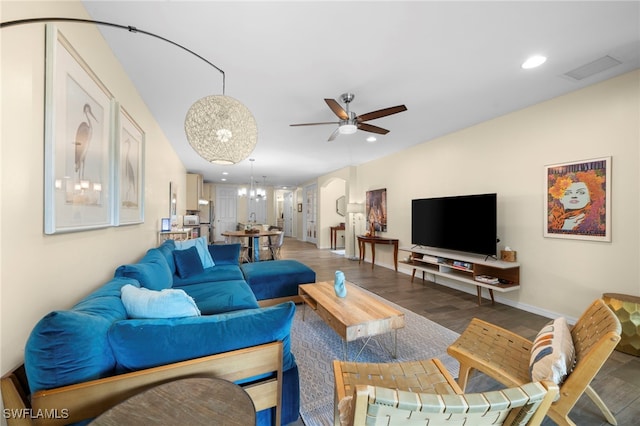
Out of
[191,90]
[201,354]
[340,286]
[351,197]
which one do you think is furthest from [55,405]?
[351,197]

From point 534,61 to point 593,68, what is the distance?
662 mm

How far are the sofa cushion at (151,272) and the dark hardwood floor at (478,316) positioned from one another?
260 centimetres

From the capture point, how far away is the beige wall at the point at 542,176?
244 cm

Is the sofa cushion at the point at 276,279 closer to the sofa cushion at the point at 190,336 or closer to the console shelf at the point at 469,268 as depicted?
the sofa cushion at the point at 190,336

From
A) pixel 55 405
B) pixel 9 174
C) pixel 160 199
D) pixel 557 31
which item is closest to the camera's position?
pixel 55 405

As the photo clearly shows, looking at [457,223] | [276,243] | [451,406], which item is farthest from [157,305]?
[276,243]

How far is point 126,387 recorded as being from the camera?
95 centimetres

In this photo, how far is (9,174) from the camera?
1.03 m

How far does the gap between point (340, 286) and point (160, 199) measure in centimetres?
339

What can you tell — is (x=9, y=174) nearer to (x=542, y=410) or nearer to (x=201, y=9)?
(x=201, y=9)

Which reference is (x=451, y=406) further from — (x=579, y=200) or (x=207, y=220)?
(x=207, y=220)

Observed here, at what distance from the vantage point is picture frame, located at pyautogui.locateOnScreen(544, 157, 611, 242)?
2.57 meters

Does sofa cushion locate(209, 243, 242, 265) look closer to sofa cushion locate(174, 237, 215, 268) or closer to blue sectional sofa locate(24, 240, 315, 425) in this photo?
sofa cushion locate(174, 237, 215, 268)

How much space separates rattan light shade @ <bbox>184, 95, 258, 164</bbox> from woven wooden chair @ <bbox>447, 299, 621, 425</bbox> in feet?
6.76
